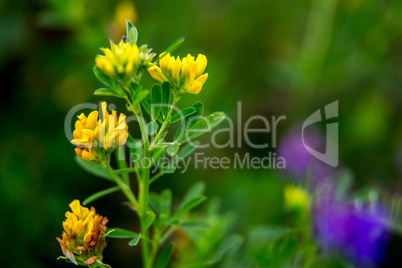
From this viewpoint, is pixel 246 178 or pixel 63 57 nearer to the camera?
pixel 246 178

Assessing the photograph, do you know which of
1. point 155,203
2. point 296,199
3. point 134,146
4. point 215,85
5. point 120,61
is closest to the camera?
point 120,61

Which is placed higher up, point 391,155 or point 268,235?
point 391,155

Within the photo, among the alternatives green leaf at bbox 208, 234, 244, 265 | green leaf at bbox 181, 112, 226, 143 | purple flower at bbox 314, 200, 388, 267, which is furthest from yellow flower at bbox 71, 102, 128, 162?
purple flower at bbox 314, 200, 388, 267

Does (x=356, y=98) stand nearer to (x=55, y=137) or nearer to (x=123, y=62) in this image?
(x=55, y=137)

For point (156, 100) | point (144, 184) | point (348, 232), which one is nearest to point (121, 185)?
point (144, 184)

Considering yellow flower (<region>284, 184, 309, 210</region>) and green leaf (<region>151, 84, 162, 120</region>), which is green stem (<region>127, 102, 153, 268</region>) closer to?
green leaf (<region>151, 84, 162, 120</region>)

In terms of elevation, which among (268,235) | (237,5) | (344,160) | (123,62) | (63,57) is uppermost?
(237,5)

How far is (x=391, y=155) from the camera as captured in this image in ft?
5.76

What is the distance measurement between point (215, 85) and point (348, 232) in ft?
2.41

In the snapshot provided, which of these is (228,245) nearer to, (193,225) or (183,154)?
(193,225)

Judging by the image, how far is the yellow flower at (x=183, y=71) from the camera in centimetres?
65

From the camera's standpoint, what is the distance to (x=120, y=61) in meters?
0.62

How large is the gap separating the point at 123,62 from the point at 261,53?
148 cm

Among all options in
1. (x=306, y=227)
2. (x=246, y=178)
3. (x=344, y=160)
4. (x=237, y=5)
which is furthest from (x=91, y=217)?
(x=237, y=5)
